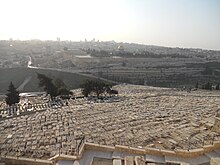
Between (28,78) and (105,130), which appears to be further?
(28,78)

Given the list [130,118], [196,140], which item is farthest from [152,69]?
[196,140]

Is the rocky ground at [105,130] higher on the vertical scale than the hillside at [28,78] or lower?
higher

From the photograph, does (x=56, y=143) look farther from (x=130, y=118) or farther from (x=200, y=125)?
(x=200, y=125)

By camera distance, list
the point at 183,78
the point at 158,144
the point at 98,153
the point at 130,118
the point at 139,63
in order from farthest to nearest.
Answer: the point at 139,63
the point at 183,78
the point at 130,118
the point at 158,144
the point at 98,153

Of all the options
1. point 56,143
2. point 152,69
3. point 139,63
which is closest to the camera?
point 56,143

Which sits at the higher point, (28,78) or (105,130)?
(105,130)

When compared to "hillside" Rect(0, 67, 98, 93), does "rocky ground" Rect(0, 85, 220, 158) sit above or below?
above

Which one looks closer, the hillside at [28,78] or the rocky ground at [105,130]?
the rocky ground at [105,130]

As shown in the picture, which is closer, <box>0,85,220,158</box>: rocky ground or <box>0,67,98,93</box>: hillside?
<box>0,85,220,158</box>: rocky ground
